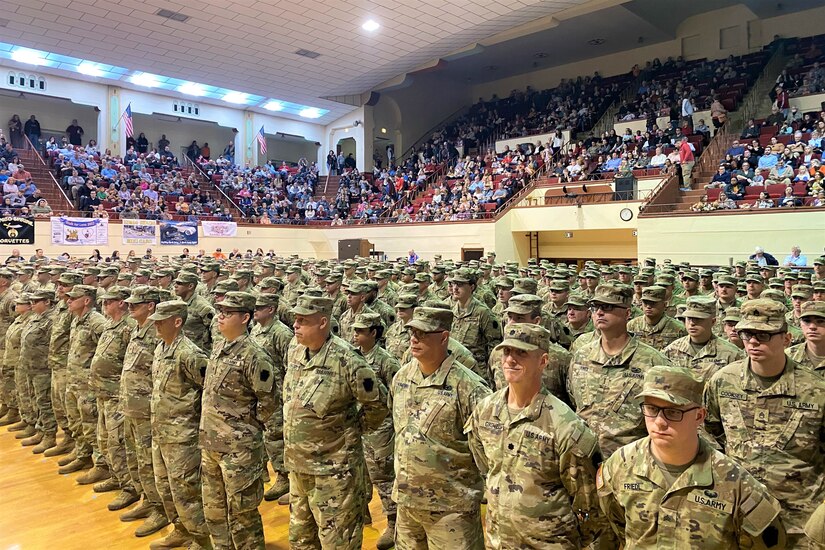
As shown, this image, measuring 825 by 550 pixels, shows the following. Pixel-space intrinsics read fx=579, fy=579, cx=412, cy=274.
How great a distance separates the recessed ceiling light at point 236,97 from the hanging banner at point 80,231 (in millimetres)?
11764

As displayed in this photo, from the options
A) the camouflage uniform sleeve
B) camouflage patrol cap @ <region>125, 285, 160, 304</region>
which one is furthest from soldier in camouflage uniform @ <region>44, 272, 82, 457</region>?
the camouflage uniform sleeve

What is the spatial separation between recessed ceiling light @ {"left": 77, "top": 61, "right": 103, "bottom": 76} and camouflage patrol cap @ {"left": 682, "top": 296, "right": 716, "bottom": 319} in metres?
24.9

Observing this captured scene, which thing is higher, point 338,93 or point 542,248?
point 338,93


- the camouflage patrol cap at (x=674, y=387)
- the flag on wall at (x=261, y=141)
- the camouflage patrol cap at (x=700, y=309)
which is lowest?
the camouflage patrol cap at (x=674, y=387)

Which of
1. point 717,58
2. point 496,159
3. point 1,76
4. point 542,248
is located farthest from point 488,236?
point 1,76

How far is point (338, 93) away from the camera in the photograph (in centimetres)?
2753

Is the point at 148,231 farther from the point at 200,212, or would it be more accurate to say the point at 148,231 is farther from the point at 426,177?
the point at 426,177

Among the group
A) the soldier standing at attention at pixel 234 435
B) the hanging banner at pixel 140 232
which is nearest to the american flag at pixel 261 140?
the hanging banner at pixel 140 232

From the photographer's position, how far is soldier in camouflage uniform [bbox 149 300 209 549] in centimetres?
389

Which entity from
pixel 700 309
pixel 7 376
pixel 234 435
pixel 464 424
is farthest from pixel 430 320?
pixel 7 376

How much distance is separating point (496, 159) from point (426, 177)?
338 cm

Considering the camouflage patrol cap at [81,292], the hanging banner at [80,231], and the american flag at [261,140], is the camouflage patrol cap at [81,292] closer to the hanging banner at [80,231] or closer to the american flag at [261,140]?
the hanging banner at [80,231]

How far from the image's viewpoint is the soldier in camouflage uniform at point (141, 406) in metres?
4.31

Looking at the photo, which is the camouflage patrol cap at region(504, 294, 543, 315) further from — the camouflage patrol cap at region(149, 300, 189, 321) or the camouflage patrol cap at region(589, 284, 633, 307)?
the camouflage patrol cap at region(149, 300, 189, 321)
